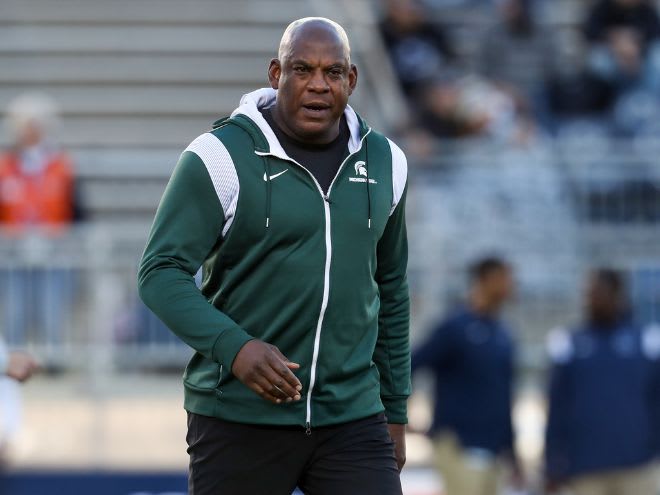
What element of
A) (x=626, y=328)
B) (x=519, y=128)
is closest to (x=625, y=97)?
(x=519, y=128)

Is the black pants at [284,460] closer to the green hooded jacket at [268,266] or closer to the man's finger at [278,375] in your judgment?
the green hooded jacket at [268,266]

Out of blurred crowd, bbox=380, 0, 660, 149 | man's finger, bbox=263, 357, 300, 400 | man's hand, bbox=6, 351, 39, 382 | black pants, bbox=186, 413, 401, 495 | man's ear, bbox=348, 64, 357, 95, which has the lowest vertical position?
black pants, bbox=186, 413, 401, 495

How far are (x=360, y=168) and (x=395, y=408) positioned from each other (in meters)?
0.77

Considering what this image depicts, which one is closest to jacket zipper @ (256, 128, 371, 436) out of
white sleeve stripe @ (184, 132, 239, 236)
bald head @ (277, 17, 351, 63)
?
white sleeve stripe @ (184, 132, 239, 236)

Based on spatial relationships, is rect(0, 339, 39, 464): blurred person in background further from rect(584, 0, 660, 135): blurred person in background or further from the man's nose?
rect(584, 0, 660, 135): blurred person in background

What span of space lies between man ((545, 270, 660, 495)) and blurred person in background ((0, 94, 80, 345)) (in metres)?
4.22

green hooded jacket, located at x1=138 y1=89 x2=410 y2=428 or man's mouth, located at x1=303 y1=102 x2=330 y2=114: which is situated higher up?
man's mouth, located at x1=303 y1=102 x2=330 y2=114

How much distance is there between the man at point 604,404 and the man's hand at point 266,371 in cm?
470

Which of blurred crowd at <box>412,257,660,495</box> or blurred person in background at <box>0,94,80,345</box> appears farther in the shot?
blurred person in background at <box>0,94,80,345</box>

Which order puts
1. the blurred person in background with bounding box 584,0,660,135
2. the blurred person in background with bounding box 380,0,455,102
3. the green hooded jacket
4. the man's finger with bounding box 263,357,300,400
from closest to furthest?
the man's finger with bounding box 263,357,300,400 → the green hooded jacket → the blurred person in background with bounding box 584,0,660,135 → the blurred person in background with bounding box 380,0,455,102

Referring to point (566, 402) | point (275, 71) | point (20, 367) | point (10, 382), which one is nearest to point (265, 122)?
point (275, 71)

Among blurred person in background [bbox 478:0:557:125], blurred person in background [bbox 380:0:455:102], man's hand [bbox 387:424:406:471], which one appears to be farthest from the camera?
blurred person in background [bbox 478:0:557:125]

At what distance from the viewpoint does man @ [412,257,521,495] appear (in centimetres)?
866

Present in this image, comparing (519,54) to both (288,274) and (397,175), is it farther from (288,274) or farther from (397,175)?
(288,274)
